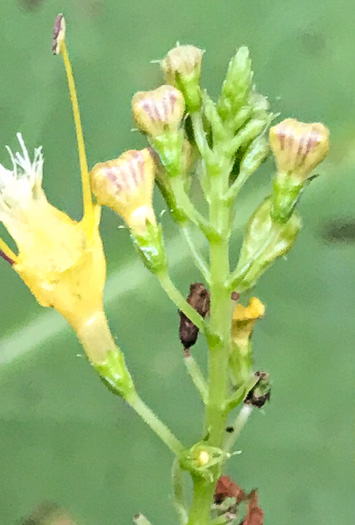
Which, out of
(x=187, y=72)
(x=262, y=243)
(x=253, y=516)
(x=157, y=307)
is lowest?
(x=253, y=516)

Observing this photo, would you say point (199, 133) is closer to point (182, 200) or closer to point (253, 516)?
point (182, 200)

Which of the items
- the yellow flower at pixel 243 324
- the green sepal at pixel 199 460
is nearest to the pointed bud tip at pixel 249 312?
the yellow flower at pixel 243 324

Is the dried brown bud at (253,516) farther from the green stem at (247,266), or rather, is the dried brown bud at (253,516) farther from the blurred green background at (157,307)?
the blurred green background at (157,307)

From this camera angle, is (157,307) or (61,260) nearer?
(61,260)

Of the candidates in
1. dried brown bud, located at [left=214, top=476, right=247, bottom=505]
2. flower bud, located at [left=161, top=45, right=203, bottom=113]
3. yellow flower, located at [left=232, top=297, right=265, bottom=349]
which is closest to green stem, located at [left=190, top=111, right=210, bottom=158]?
flower bud, located at [left=161, top=45, right=203, bottom=113]

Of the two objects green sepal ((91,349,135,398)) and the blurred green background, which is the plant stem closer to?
green sepal ((91,349,135,398))

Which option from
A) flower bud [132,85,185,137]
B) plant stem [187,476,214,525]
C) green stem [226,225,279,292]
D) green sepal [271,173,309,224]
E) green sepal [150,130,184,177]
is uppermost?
flower bud [132,85,185,137]

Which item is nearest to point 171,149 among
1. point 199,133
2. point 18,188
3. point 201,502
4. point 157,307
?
point 199,133
